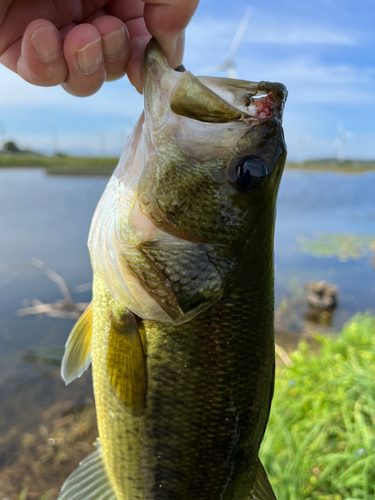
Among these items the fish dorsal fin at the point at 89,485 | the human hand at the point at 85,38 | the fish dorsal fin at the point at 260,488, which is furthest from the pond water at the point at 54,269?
the human hand at the point at 85,38

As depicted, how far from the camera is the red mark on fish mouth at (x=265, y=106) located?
1.32 meters

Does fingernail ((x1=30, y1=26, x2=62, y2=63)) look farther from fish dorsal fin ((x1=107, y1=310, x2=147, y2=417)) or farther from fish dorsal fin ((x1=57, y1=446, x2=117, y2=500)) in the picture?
fish dorsal fin ((x1=57, y1=446, x2=117, y2=500))

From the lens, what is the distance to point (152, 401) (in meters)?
1.43

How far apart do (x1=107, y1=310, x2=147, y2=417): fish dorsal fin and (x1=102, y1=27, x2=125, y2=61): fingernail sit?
1071 mm

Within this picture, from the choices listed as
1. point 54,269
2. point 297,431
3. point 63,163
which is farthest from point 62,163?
point 297,431

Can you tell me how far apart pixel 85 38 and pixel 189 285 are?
3.43 feet

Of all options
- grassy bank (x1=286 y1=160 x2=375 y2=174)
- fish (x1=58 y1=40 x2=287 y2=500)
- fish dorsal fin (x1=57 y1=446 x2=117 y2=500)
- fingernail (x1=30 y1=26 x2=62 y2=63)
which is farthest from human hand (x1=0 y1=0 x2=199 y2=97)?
grassy bank (x1=286 y1=160 x2=375 y2=174)

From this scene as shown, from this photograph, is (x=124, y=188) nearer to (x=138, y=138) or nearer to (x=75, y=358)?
(x=138, y=138)

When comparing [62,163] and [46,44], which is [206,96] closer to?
[46,44]

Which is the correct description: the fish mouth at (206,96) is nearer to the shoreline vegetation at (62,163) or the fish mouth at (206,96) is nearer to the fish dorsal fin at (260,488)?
the fish dorsal fin at (260,488)

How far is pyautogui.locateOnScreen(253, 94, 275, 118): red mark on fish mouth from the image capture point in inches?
51.9

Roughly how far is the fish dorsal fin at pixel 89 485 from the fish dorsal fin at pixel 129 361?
1.56 feet

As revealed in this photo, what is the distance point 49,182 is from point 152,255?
28.5 meters

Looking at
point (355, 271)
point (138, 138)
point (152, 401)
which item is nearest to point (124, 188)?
point (138, 138)
